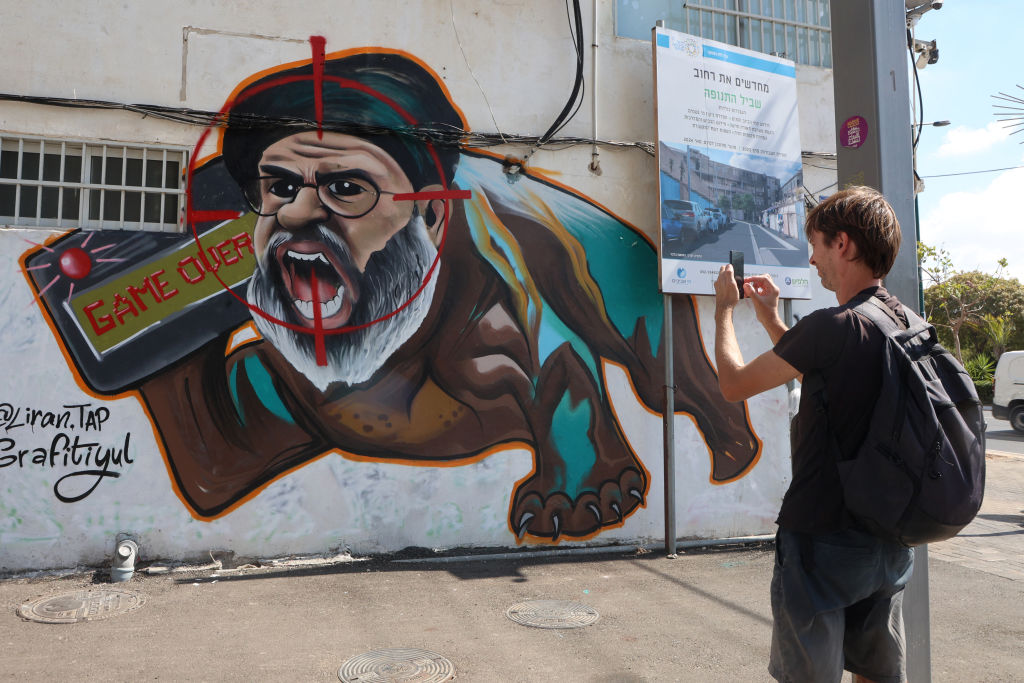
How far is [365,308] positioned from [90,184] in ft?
7.48

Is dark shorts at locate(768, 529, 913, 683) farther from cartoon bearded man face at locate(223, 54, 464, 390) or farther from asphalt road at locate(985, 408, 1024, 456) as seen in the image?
asphalt road at locate(985, 408, 1024, 456)

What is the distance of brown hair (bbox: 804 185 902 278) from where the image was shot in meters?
2.28

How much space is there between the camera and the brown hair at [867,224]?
2.28 metres

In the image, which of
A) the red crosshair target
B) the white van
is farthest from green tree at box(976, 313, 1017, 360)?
the red crosshair target

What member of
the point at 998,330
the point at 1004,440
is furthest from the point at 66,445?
the point at 998,330

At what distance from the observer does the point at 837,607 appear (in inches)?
83.7

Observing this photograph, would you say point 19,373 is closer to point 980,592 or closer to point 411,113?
point 411,113

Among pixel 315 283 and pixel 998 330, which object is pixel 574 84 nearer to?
pixel 315 283

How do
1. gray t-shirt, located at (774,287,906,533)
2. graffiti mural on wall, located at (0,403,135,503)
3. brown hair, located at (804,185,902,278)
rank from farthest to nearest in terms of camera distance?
→ graffiti mural on wall, located at (0,403,135,503)
brown hair, located at (804,185,902,278)
gray t-shirt, located at (774,287,906,533)

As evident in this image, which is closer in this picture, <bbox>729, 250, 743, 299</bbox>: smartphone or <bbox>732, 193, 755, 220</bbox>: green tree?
<bbox>729, 250, 743, 299</bbox>: smartphone

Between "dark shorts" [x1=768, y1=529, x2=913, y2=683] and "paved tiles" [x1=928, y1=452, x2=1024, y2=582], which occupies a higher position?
"dark shorts" [x1=768, y1=529, x2=913, y2=683]

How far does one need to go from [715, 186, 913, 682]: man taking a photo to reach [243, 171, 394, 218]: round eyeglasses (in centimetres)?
440

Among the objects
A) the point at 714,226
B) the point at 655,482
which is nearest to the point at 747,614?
the point at 655,482

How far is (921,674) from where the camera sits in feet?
9.73
